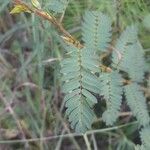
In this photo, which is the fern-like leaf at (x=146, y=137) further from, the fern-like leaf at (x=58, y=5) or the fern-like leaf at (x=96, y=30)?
the fern-like leaf at (x=58, y=5)

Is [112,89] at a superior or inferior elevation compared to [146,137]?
superior

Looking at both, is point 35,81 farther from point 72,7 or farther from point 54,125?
point 72,7

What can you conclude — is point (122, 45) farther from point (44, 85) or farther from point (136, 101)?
point (44, 85)

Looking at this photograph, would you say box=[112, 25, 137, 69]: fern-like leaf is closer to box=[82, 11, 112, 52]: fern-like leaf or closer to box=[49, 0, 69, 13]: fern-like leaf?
box=[82, 11, 112, 52]: fern-like leaf

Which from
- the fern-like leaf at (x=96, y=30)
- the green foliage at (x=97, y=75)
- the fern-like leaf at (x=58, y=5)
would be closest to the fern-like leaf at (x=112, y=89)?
the green foliage at (x=97, y=75)

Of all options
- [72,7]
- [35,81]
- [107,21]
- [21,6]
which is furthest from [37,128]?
[21,6]

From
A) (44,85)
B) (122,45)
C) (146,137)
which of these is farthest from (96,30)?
(44,85)
